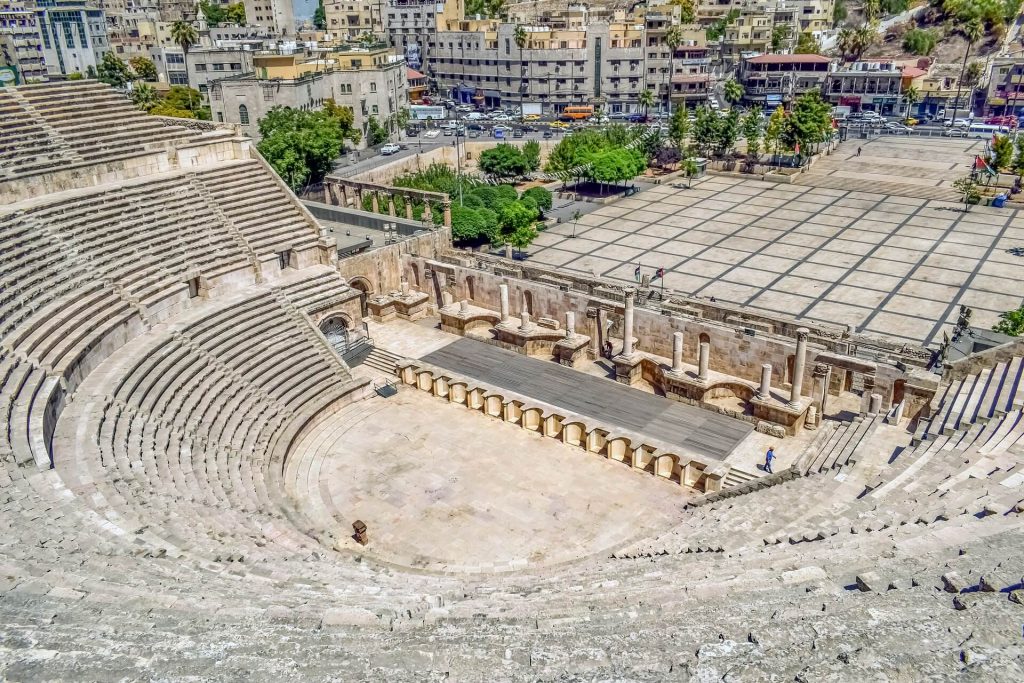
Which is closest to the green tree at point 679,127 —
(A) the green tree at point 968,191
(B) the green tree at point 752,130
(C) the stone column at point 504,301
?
(B) the green tree at point 752,130

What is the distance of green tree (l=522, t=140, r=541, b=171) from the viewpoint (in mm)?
75875

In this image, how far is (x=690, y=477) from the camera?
99.0 feet

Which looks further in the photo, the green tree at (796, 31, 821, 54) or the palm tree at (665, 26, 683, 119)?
the green tree at (796, 31, 821, 54)

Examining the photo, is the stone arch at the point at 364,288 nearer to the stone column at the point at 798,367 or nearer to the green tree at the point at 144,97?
the stone column at the point at 798,367

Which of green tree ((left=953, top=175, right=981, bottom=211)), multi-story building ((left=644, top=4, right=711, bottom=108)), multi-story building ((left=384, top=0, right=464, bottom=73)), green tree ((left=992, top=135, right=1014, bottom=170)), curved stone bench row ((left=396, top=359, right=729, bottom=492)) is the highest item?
multi-story building ((left=384, top=0, right=464, bottom=73))

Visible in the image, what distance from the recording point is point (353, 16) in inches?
5837

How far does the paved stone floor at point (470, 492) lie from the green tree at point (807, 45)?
114m

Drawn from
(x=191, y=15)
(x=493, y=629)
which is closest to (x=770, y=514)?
(x=493, y=629)

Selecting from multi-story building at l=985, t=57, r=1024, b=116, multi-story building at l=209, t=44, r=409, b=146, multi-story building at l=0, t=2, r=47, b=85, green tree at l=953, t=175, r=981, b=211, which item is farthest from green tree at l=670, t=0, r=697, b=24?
multi-story building at l=0, t=2, r=47, b=85

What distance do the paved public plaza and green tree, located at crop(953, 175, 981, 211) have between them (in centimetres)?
73

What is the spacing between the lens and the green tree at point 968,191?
220 feet

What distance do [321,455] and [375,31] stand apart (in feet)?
416

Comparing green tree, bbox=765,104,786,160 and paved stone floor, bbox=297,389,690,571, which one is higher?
green tree, bbox=765,104,786,160

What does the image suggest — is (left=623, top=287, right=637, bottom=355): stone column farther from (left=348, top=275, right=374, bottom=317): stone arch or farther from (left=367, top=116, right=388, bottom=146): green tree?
(left=367, top=116, right=388, bottom=146): green tree
